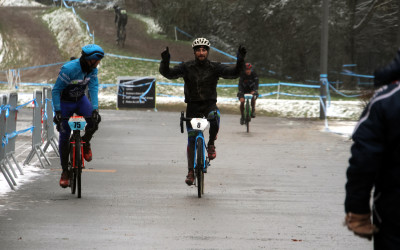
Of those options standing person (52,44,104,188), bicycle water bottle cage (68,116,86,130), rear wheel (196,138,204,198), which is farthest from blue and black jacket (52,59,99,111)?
rear wheel (196,138,204,198)

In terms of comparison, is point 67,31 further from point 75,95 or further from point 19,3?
point 75,95

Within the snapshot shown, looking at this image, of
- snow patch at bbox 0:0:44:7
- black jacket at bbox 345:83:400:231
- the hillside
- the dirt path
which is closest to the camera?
black jacket at bbox 345:83:400:231

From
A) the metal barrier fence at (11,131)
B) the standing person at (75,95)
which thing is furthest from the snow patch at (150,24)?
the standing person at (75,95)

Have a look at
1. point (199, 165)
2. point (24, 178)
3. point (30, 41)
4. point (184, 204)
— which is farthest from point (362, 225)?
point (30, 41)

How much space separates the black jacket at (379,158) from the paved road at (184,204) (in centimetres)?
326

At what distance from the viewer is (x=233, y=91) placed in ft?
126

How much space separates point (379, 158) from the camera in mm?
3756

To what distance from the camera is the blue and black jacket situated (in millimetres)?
9672

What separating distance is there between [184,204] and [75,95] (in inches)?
77.9

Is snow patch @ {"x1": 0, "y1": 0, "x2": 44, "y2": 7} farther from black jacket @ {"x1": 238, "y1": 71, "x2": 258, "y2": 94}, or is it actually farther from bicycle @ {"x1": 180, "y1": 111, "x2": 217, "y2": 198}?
bicycle @ {"x1": 180, "y1": 111, "x2": 217, "y2": 198}

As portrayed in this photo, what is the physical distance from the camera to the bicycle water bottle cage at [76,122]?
9.66m

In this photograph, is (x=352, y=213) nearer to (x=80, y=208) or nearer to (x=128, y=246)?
(x=128, y=246)

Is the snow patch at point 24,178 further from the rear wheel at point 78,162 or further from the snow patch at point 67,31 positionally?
the snow patch at point 67,31

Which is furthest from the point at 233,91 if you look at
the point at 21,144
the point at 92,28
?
the point at 21,144
